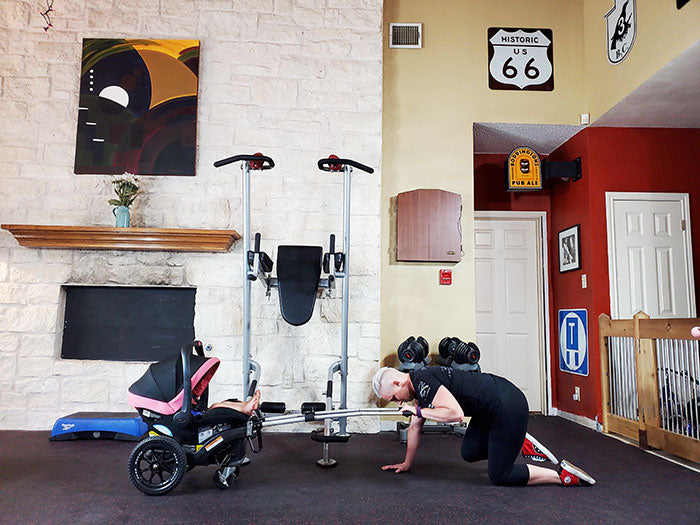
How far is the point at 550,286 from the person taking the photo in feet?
18.0

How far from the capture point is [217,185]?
4309mm

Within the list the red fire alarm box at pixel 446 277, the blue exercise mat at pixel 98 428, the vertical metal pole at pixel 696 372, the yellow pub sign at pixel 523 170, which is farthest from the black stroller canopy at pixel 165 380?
the yellow pub sign at pixel 523 170

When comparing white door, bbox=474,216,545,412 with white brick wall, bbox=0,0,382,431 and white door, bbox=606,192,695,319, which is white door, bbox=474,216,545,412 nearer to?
white door, bbox=606,192,695,319

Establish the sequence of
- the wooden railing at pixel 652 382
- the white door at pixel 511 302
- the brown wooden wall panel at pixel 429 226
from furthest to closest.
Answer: the white door at pixel 511 302 → the brown wooden wall panel at pixel 429 226 → the wooden railing at pixel 652 382

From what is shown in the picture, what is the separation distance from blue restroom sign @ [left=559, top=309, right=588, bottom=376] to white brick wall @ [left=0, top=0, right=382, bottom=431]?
80.0 inches

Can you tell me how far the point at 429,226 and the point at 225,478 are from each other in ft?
9.12

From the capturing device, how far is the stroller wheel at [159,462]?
249 centimetres

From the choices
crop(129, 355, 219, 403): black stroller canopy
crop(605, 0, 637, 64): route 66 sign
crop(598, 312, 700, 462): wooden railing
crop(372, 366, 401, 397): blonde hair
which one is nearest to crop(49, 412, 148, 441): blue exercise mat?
crop(129, 355, 219, 403): black stroller canopy

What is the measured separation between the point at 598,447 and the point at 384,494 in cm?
198

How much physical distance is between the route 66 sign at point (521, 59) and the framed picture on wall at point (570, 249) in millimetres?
1397

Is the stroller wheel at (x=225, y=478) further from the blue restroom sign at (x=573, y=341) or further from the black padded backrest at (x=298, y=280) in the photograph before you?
the blue restroom sign at (x=573, y=341)

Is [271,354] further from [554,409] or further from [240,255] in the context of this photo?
[554,409]

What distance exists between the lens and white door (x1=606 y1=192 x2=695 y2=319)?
15.3 ft

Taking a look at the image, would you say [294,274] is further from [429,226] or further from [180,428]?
[429,226]
